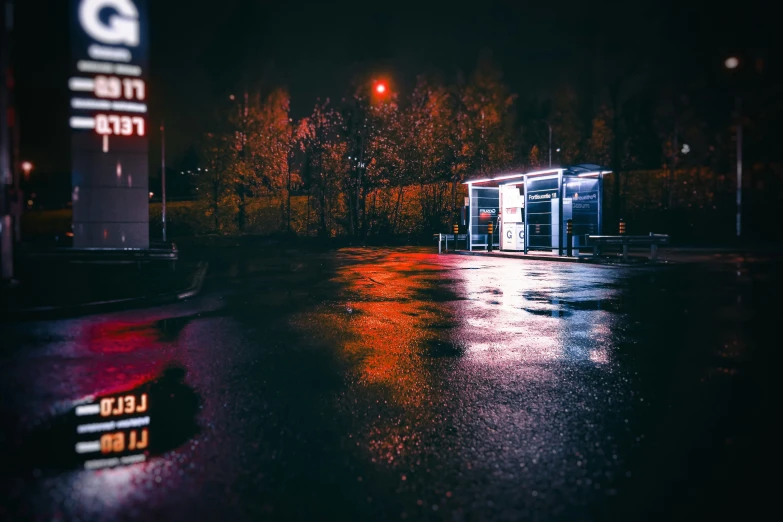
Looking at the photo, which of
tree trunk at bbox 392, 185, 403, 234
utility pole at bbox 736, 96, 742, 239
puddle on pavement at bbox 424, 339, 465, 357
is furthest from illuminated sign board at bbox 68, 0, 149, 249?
utility pole at bbox 736, 96, 742, 239

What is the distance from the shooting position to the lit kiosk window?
87.2ft

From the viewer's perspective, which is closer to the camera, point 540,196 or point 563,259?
point 563,259

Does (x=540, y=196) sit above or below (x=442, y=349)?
above

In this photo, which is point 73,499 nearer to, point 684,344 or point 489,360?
point 489,360

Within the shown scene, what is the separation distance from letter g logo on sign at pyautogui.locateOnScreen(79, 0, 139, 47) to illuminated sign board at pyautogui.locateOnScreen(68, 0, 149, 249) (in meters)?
0.03

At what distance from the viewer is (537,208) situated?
28.9 meters

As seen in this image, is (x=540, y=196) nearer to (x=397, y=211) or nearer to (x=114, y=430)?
(x=397, y=211)

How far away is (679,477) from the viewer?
3.74 m

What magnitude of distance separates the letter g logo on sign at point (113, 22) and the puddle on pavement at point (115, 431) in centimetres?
1664

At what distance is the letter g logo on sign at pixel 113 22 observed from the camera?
1842 centimetres

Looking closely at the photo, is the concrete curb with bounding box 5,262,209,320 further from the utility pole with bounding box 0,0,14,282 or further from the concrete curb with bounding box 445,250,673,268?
the concrete curb with bounding box 445,250,673,268

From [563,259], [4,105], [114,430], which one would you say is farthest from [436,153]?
[114,430]

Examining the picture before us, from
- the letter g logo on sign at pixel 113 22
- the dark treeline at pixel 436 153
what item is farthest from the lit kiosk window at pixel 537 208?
the letter g logo on sign at pixel 113 22

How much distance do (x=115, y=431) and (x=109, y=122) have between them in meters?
17.3
